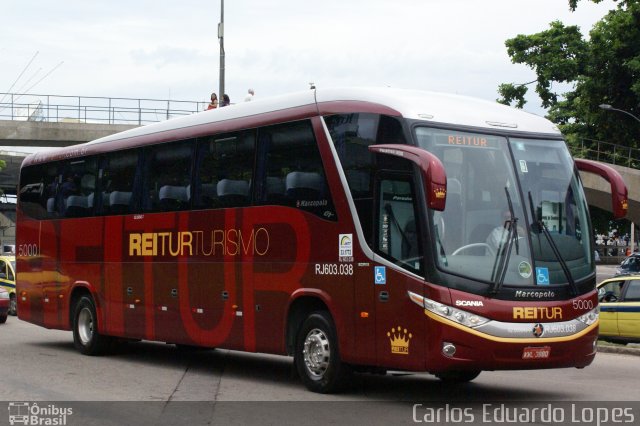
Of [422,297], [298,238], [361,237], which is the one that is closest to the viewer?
[422,297]

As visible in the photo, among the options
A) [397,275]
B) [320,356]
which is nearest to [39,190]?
[320,356]

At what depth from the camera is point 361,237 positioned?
39.9 ft

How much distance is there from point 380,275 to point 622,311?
975cm

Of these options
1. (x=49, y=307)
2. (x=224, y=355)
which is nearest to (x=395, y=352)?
(x=224, y=355)

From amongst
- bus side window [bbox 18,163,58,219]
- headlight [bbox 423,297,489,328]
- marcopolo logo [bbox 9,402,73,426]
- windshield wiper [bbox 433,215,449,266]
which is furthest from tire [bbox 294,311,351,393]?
bus side window [bbox 18,163,58,219]

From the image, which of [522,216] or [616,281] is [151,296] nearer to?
[522,216]

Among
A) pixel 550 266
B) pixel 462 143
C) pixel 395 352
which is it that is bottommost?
pixel 395 352

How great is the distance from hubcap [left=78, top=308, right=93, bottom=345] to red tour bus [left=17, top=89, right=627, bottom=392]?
9.04ft

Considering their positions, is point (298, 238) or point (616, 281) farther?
point (616, 281)

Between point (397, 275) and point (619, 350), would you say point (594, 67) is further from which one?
point (397, 275)

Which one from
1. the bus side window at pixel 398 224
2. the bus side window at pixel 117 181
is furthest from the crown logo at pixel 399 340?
the bus side window at pixel 117 181

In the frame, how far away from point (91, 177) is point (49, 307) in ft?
9.25

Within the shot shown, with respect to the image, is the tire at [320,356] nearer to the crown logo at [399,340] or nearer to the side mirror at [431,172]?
the crown logo at [399,340]

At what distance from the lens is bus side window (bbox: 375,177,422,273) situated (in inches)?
452
